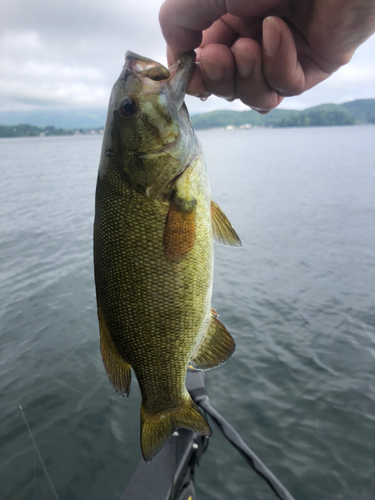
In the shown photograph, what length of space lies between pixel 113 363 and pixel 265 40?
192 centimetres

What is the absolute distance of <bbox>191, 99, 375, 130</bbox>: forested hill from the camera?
12506 cm

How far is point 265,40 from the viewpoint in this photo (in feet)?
6.07

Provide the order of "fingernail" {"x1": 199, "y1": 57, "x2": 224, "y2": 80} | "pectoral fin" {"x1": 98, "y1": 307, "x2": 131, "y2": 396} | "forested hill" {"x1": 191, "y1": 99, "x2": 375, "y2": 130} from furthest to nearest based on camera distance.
→ "forested hill" {"x1": 191, "y1": 99, "x2": 375, "y2": 130} < "fingernail" {"x1": 199, "y1": 57, "x2": 224, "y2": 80} < "pectoral fin" {"x1": 98, "y1": 307, "x2": 131, "y2": 396}

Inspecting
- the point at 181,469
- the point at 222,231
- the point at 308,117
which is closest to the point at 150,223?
the point at 222,231

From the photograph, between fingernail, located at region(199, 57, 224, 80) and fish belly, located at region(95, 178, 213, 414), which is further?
fingernail, located at region(199, 57, 224, 80)

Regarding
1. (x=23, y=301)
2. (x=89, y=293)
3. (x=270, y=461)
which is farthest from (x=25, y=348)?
(x=270, y=461)

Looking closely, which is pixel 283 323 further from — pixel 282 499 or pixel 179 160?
pixel 179 160

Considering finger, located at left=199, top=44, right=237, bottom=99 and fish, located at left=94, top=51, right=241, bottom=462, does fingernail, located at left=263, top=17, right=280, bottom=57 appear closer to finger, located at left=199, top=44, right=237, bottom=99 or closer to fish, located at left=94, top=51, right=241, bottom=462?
finger, located at left=199, top=44, right=237, bottom=99

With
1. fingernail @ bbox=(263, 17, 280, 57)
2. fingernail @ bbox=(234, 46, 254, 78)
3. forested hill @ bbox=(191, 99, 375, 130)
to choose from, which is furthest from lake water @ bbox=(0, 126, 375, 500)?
forested hill @ bbox=(191, 99, 375, 130)

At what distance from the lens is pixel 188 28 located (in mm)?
2020

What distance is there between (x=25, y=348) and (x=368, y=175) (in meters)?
30.6

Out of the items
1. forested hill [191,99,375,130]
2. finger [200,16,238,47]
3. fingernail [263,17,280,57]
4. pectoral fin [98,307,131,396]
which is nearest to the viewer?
fingernail [263,17,280,57]

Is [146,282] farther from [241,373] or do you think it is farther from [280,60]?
[241,373]

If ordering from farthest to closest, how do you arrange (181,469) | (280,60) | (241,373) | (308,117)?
1. (308,117)
2. (241,373)
3. (181,469)
4. (280,60)
